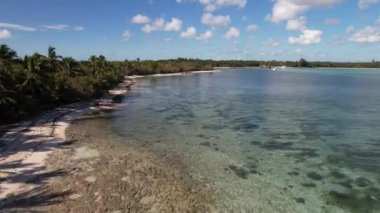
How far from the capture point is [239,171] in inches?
983

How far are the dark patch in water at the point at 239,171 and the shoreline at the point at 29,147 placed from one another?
11.6 meters

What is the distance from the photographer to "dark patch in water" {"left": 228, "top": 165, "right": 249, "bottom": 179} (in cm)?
2412

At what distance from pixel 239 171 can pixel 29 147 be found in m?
16.6

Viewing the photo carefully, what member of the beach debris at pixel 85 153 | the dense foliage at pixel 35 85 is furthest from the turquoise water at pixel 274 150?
the dense foliage at pixel 35 85

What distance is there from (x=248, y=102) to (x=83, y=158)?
136ft

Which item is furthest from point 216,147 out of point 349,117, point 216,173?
point 349,117

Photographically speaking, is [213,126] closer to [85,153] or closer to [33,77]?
[85,153]

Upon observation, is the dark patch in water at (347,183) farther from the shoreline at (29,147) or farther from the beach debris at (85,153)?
the shoreline at (29,147)

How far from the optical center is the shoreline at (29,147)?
70.0ft

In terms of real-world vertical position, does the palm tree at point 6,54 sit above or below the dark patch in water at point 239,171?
above

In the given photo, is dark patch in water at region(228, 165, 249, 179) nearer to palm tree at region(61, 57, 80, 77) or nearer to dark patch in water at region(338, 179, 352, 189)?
dark patch in water at region(338, 179, 352, 189)

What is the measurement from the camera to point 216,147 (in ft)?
104

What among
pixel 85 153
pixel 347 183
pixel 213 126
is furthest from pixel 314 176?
pixel 213 126

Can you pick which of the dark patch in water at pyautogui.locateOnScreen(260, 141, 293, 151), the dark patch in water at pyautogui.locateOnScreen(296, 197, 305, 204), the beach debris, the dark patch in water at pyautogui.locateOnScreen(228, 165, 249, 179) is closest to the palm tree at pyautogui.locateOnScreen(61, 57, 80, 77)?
the beach debris
